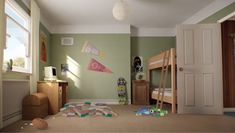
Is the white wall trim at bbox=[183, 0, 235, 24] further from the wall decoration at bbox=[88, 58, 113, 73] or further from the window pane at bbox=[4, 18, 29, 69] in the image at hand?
the window pane at bbox=[4, 18, 29, 69]

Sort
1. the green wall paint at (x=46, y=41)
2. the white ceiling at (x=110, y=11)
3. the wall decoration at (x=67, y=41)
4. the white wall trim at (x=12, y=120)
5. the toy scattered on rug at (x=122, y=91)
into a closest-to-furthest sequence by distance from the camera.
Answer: the white wall trim at (x=12, y=120) < the white ceiling at (x=110, y=11) < the green wall paint at (x=46, y=41) < the toy scattered on rug at (x=122, y=91) < the wall decoration at (x=67, y=41)

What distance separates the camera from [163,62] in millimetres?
4953

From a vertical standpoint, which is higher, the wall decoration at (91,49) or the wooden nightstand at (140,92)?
the wall decoration at (91,49)

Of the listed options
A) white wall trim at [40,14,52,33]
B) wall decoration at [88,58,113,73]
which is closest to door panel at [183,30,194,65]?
wall decoration at [88,58,113,73]

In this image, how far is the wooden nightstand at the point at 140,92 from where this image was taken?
6352 millimetres

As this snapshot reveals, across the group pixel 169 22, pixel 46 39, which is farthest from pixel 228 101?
pixel 46 39

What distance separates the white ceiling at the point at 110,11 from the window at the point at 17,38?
0.73m

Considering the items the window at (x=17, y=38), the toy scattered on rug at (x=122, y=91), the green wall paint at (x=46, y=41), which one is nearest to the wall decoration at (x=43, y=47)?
the green wall paint at (x=46, y=41)

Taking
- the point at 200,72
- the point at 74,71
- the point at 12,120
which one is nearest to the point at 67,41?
the point at 74,71

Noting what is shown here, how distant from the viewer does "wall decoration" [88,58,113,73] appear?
6527 mm

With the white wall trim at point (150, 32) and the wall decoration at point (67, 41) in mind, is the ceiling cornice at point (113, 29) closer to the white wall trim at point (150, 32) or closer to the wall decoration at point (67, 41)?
the white wall trim at point (150, 32)

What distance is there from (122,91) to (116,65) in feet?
2.84

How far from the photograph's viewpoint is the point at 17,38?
13.6 feet

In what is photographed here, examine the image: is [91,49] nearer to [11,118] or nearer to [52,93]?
[52,93]
